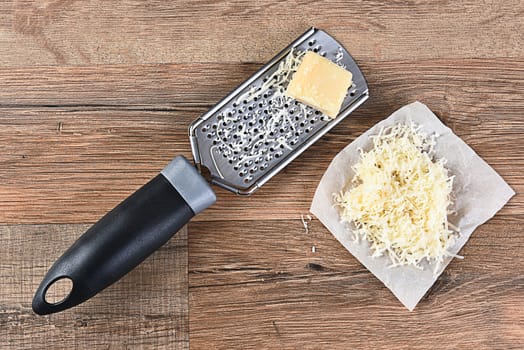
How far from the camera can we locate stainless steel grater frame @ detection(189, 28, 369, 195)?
38.5 inches

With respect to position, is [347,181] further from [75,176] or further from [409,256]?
[75,176]

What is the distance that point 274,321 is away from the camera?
0.98m

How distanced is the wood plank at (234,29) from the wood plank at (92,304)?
268 mm

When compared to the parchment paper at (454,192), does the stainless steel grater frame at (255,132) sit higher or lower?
higher

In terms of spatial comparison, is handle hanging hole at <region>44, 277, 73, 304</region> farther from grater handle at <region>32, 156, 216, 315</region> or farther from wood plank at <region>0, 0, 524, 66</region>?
wood plank at <region>0, 0, 524, 66</region>

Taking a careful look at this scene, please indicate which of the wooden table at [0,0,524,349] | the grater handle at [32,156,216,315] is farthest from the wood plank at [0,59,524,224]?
the grater handle at [32,156,216,315]

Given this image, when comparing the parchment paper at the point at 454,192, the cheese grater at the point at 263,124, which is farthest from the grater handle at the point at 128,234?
the parchment paper at the point at 454,192

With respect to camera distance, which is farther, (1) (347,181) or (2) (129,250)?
(1) (347,181)

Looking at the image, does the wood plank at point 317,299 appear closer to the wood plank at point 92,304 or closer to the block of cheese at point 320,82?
the wood plank at point 92,304

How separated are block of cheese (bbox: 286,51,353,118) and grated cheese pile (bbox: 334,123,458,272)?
9cm

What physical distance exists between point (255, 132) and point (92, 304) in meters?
0.33

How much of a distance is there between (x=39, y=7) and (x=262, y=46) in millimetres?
337

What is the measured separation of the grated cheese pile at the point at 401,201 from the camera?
3.11ft

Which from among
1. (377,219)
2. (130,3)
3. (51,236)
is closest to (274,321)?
(377,219)
